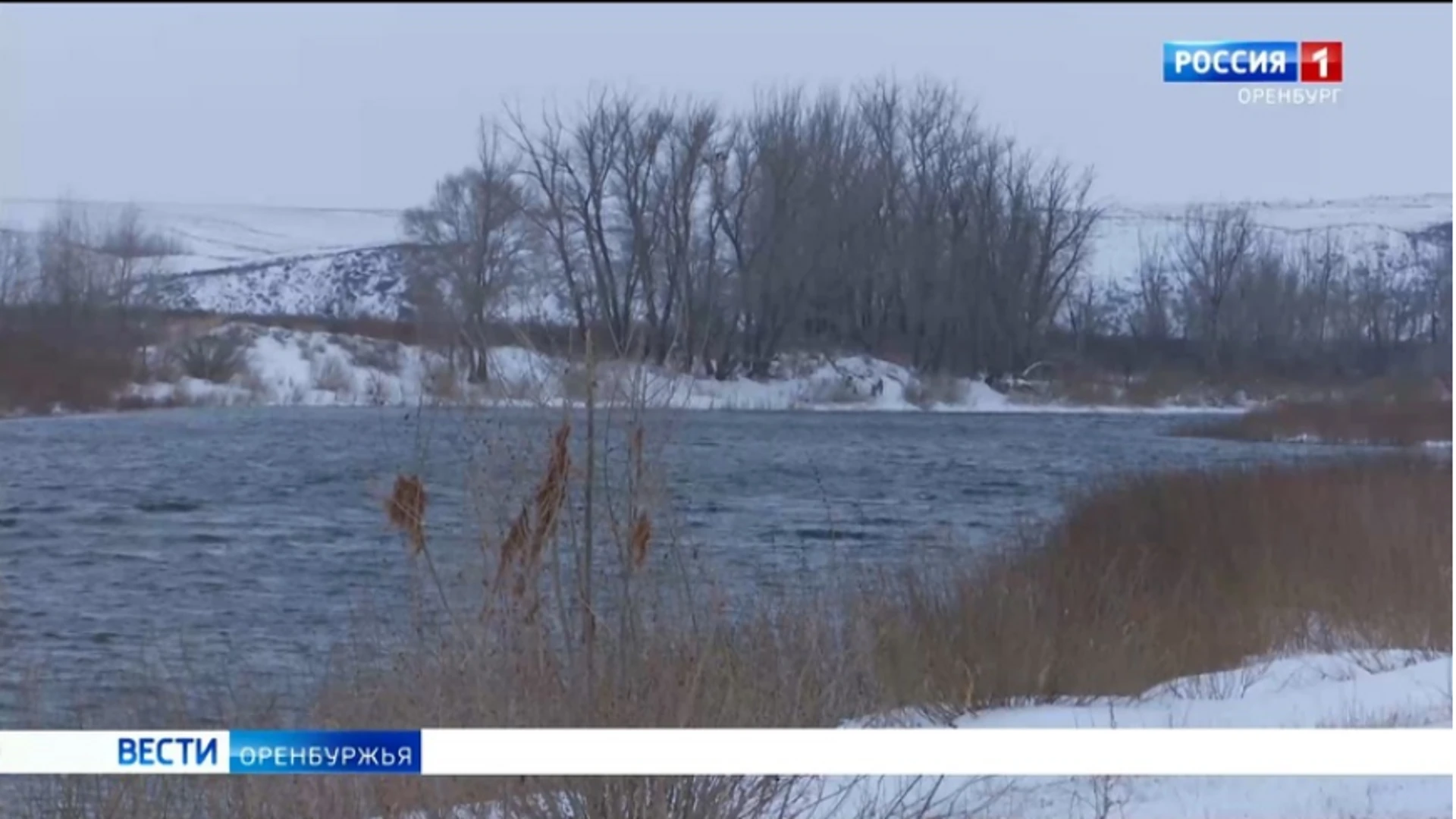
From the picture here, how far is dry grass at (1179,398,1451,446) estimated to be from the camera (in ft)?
14.6

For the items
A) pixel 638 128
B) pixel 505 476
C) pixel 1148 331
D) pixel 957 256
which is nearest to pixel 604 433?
pixel 505 476

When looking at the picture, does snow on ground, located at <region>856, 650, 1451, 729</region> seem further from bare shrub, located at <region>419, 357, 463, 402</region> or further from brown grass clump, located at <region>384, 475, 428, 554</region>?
bare shrub, located at <region>419, 357, 463, 402</region>

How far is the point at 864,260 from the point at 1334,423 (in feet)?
5.25

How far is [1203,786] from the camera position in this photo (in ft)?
13.0

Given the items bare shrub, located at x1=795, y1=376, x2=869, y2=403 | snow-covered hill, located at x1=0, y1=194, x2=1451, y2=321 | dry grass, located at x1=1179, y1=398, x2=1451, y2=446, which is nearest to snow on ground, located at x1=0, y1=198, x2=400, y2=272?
snow-covered hill, located at x1=0, y1=194, x2=1451, y2=321

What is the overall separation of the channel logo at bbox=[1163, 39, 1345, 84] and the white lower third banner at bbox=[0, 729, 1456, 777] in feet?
4.52

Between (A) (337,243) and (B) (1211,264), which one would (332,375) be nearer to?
(A) (337,243)

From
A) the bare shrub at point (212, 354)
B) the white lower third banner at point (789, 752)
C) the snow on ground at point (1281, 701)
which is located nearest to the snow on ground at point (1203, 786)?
the snow on ground at point (1281, 701)

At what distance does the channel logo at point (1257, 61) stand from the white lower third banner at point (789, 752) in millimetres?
1379

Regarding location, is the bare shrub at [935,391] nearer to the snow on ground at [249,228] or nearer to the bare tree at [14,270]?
the snow on ground at [249,228]

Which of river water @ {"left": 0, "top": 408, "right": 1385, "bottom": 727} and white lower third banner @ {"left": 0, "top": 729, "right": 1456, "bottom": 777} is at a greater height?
river water @ {"left": 0, "top": 408, "right": 1385, "bottom": 727}

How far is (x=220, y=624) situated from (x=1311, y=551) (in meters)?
3.63

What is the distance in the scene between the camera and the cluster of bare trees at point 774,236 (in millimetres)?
3902

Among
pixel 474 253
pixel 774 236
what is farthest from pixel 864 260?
pixel 474 253
